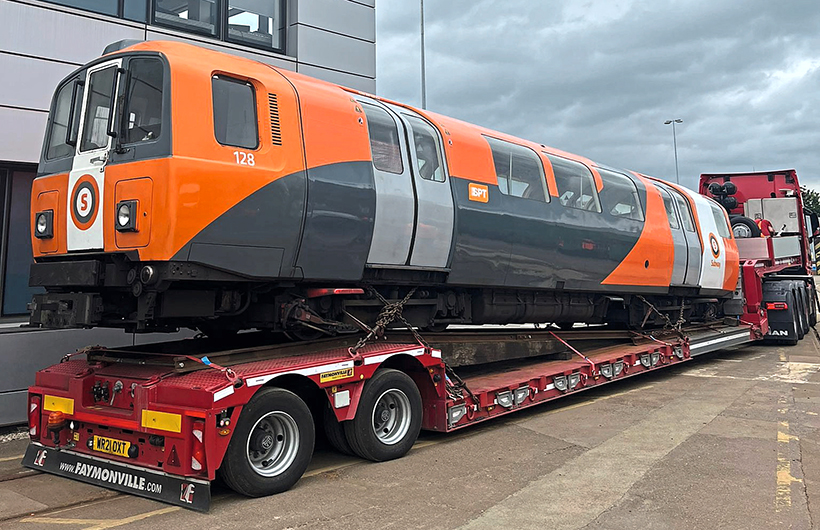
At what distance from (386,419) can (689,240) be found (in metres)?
8.19

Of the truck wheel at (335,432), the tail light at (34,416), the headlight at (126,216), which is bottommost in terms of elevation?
the truck wheel at (335,432)

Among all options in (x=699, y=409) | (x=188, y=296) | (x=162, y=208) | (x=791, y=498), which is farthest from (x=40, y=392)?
(x=699, y=409)

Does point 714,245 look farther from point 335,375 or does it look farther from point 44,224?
point 44,224

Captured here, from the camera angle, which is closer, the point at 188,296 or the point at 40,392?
the point at 188,296

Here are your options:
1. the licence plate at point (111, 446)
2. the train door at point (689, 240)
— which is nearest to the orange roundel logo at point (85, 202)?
the licence plate at point (111, 446)

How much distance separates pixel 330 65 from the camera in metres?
12.1

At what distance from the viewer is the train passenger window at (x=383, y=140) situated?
6.71m

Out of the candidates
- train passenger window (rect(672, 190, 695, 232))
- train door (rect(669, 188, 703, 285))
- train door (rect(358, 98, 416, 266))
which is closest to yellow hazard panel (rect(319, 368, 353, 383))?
train door (rect(358, 98, 416, 266))

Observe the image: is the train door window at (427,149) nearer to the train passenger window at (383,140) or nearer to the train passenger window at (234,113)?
the train passenger window at (383,140)

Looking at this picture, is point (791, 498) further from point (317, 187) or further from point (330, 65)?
point (330, 65)

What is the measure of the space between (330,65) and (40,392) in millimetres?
7840

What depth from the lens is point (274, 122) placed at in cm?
580

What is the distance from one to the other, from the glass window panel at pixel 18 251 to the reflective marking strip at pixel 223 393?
518 cm

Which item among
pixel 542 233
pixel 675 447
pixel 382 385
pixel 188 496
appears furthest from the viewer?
pixel 542 233
